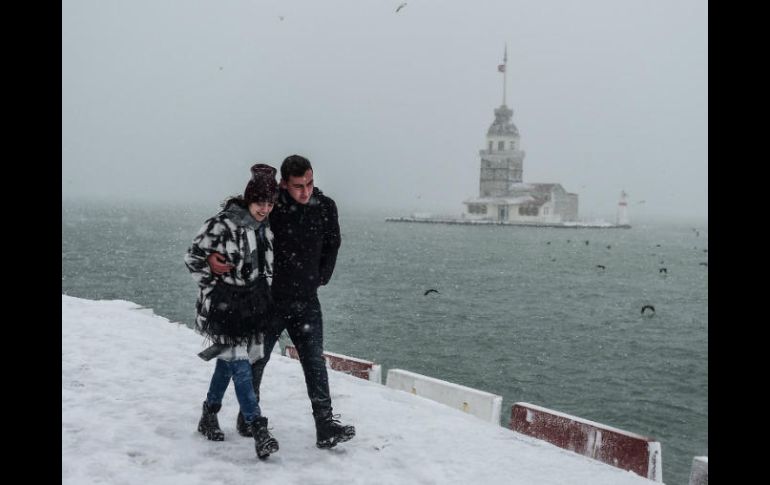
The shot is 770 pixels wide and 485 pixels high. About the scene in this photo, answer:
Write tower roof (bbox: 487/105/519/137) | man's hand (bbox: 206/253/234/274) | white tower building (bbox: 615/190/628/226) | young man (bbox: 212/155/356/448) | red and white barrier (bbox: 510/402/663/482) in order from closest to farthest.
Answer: man's hand (bbox: 206/253/234/274) → young man (bbox: 212/155/356/448) → red and white barrier (bbox: 510/402/663/482) → tower roof (bbox: 487/105/519/137) → white tower building (bbox: 615/190/628/226)

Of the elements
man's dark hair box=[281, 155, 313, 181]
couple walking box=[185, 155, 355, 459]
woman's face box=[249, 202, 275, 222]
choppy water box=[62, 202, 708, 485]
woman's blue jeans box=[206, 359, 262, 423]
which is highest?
man's dark hair box=[281, 155, 313, 181]

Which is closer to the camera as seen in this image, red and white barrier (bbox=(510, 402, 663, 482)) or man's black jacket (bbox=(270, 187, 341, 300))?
man's black jacket (bbox=(270, 187, 341, 300))

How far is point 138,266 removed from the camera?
176 ft

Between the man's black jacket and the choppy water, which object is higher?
the man's black jacket

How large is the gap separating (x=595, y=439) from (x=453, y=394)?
1.36 m

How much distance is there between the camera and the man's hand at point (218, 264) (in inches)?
126

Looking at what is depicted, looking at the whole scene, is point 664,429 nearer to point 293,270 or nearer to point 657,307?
point 293,270

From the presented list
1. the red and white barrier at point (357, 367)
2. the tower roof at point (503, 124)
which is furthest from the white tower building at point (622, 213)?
the red and white barrier at point (357, 367)

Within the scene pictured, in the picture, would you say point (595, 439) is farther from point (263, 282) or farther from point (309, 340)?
point (263, 282)

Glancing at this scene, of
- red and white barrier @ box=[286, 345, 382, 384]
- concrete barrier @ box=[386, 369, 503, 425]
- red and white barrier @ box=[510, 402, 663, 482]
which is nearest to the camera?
red and white barrier @ box=[510, 402, 663, 482]

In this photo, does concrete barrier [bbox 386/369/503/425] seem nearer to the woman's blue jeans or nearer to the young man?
the young man

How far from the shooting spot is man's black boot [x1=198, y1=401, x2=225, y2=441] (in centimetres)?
358

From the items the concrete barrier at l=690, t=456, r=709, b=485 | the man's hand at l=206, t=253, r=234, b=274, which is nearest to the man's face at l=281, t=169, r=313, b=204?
the man's hand at l=206, t=253, r=234, b=274
